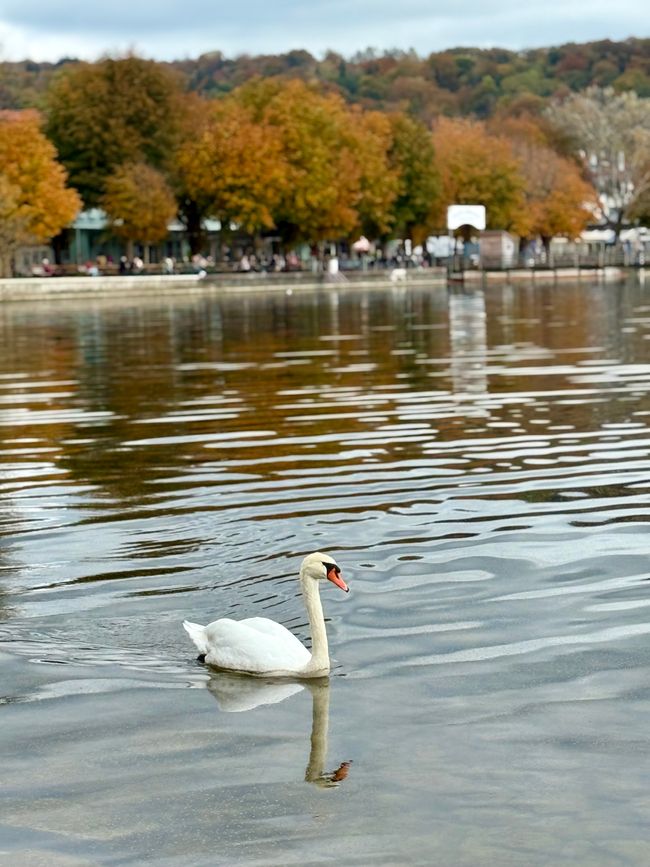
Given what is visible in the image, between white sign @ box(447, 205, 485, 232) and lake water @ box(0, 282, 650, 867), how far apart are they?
89.4 m

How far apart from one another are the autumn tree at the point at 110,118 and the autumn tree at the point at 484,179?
2792 cm

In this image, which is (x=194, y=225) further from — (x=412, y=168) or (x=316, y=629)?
(x=316, y=629)

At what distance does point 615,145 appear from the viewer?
139m

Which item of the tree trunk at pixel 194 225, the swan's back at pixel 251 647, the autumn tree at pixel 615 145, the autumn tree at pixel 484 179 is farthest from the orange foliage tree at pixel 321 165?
the swan's back at pixel 251 647

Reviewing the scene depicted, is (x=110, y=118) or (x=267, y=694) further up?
(x=110, y=118)

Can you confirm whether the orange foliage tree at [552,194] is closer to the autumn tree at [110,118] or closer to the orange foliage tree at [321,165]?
the orange foliage tree at [321,165]

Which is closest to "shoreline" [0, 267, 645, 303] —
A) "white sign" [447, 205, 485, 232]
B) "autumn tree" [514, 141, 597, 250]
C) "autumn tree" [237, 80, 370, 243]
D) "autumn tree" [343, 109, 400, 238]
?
"autumn tree" [237, 80, 370, 243]

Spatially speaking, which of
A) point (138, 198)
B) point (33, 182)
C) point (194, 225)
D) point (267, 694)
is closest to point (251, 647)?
point (267, 694)

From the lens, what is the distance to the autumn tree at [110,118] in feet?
310

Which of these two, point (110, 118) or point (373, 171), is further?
point (373, 171)

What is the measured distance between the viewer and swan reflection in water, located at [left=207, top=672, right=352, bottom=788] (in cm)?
812

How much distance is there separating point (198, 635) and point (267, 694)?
64 cm

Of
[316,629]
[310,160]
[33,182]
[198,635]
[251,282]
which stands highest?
[310,160]

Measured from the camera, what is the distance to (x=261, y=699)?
865cm
